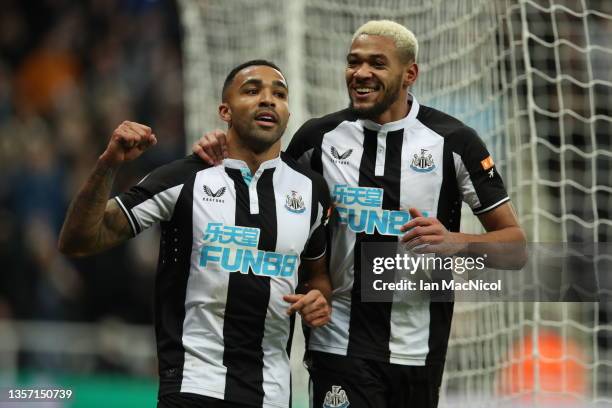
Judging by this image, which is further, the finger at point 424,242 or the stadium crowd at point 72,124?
the stadium crowd at point 72,124

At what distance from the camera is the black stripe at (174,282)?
4031 mm

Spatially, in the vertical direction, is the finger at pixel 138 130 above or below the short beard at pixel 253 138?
below

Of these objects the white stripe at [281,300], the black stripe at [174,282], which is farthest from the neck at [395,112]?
the black stripe at [174,282]

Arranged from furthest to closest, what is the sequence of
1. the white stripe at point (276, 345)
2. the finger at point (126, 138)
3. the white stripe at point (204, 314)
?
the white stripe at point (276, 345)
the white stripe at point (204, 314)
the finger at point (126, 138)

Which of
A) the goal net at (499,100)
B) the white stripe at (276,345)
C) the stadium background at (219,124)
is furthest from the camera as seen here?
the stadium background at (219,124)

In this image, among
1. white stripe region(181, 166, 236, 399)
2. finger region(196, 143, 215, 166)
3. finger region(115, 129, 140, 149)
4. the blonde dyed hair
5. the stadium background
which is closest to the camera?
finger region(115, 129, 140, 149)

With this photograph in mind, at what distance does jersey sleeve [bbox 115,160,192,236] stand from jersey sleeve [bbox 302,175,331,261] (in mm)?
533

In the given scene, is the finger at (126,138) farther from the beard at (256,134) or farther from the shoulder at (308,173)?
the shoulder at (308,173)

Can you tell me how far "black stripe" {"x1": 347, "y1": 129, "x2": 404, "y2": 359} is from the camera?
4.38 meters

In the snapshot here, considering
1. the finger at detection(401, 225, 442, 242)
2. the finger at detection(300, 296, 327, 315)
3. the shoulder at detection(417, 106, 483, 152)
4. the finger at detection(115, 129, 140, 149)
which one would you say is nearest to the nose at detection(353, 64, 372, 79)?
the shoulder at detection(417, 106, 483, 152)

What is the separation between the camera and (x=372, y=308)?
4402 millimetres

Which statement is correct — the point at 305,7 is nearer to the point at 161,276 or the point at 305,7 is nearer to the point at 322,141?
the point at 322,141

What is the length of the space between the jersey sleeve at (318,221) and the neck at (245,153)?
226 mm

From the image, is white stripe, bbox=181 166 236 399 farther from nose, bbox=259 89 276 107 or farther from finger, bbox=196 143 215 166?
nose, bbox=259 89 276 107
